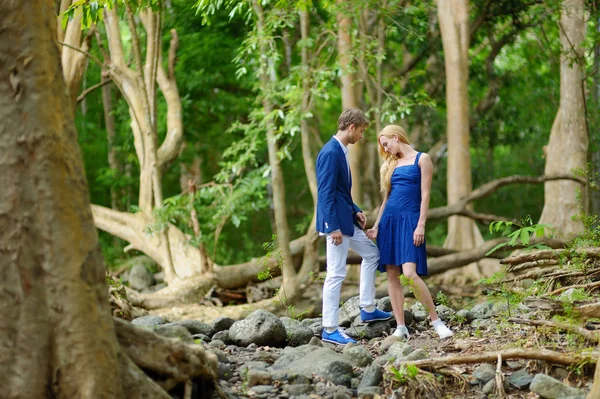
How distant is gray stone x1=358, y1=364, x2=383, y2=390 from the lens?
605 cm

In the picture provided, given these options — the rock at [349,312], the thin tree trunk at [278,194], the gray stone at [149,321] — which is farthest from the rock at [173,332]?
the thin tree trunk at [278,194]

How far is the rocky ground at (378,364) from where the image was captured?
5.89 m

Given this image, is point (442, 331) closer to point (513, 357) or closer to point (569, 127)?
point (513, 357)

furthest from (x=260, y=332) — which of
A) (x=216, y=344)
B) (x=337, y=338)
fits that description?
(x=337, y=338)

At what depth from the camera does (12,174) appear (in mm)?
4691

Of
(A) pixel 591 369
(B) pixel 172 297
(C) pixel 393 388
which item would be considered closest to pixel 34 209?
(C) pixel 393 388

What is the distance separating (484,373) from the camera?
6.18 meters

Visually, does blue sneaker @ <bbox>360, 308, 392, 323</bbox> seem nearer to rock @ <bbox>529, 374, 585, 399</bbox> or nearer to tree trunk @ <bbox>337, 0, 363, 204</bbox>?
rock @ <bbox>529, 374, 585, 399</bbox>

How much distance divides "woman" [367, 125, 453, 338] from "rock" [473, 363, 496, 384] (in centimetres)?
122

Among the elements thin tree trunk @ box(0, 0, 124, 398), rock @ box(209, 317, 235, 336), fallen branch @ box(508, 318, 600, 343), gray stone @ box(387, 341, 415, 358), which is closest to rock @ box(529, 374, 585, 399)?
fallen branch @ box(508, 318, 600, 343)

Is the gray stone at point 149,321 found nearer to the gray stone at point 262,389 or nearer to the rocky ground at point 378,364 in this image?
the rocky ground at point 378,364

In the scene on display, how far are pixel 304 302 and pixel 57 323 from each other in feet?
38.9

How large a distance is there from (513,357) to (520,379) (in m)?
0.18

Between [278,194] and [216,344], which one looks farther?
[278,194]
